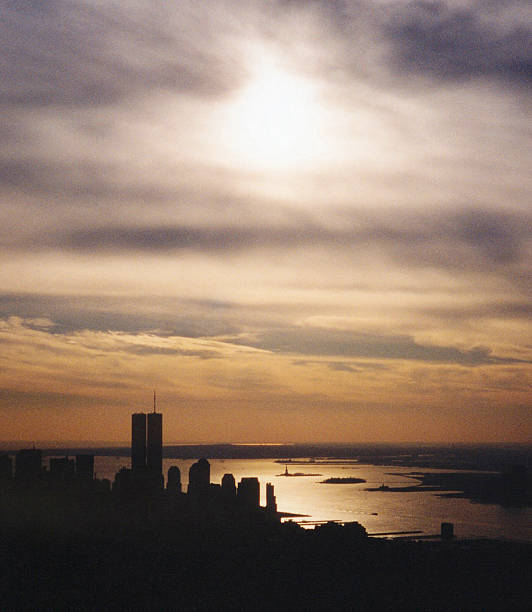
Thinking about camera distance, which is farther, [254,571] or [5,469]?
[5,469]

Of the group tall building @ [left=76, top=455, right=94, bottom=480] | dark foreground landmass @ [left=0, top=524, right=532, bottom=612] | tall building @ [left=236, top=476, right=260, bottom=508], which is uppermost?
tall building @ [left=76, top=455, right=94, bottom=480]

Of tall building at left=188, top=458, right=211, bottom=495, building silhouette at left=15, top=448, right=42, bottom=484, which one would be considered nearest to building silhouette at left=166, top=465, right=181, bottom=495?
tall building at left=188, top=458, right=211, bottom=495

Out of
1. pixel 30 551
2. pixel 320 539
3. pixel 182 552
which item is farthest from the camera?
pixel 320 539

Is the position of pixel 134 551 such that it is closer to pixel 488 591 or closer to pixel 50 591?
pixel 50 591

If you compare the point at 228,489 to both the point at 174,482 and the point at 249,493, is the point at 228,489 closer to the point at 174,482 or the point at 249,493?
the point at 249,493

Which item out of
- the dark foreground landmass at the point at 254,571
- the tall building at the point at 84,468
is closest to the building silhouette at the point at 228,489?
the tall building at the point at 84,468

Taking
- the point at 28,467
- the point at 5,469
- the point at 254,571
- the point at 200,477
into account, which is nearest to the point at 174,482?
the point at 200,477

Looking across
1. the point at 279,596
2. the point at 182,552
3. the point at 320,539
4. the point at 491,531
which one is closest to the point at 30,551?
the point at 182,552

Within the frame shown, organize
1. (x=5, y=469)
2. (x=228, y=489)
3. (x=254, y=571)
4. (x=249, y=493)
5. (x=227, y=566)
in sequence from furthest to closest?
(x=228, y=489) → (x=5, y=469) → (x=249, y=493) → (x=227, y=566) → (x=254, y=571)

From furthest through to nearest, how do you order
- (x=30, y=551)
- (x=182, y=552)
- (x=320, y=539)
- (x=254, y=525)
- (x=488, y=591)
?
1. (x=254, y=525)
2. (x=320, y=539)
3. (x=182, y=552)
4. (x=30, y=551)
5. (x=488, y=591)

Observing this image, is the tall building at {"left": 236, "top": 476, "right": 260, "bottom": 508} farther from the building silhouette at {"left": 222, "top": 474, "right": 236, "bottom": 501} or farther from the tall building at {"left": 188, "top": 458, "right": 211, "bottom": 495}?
the tall building at {"left": 188, "top": 458, "right": 211, "bottom": 495}

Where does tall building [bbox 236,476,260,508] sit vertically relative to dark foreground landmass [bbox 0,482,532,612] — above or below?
above
